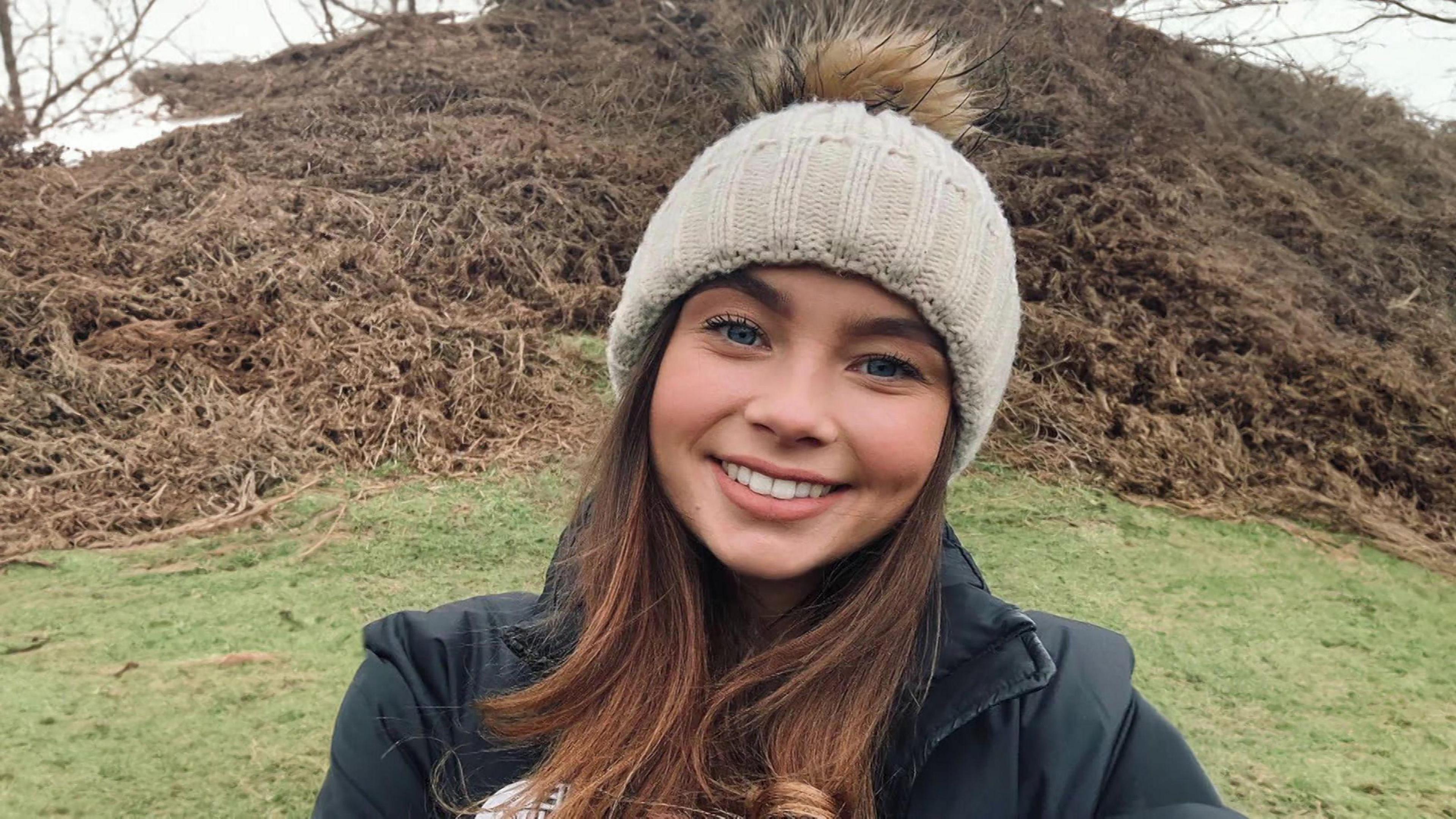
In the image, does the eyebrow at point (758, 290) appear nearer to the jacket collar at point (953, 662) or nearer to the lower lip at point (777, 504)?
the lower lip at point (777, 504)

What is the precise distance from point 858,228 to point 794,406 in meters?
0.23

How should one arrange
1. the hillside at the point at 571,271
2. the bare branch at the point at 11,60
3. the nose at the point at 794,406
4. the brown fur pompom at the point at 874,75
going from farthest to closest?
the bare branch at the point at 11,60, the hillside at the point at 571,271, the brown fur pompom at the point at 874,75, the nose at the point at 794,406

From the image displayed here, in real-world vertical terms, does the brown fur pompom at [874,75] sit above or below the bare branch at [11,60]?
below

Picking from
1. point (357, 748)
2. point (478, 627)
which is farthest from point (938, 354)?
point (357, 748)

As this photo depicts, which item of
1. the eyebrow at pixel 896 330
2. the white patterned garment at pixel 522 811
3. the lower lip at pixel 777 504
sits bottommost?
the white patterned garment at pixel 522 811

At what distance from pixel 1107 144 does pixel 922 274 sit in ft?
15.4

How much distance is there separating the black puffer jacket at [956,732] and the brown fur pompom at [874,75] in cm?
67

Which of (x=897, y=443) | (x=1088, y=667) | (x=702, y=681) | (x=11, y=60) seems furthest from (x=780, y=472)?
(x=11, y=60)

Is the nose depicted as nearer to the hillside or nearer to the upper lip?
the upper lip

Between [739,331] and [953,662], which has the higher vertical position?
[739,331]

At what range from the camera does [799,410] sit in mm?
1097

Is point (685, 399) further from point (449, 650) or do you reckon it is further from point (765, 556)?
point (449, 650)

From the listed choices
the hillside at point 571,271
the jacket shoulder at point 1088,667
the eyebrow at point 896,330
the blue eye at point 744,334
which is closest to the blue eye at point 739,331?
the blue eye at point 744,334

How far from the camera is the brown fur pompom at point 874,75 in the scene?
1374 mm
